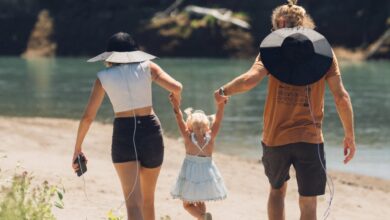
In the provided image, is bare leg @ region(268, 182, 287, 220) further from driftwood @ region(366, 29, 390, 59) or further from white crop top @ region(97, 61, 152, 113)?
driftwood @ region(366, 29, 390, 59)

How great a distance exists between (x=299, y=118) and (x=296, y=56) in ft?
1.42

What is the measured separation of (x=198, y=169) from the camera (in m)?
6.48

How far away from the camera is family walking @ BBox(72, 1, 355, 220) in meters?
5.73

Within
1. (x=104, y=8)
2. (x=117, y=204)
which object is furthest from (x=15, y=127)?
(x=104, y=8)

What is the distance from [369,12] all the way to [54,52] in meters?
22.3

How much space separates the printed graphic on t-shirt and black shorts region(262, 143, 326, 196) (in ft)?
0.96

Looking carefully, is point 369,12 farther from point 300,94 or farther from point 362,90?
point 300,94

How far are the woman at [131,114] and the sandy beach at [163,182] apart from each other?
0.50 m

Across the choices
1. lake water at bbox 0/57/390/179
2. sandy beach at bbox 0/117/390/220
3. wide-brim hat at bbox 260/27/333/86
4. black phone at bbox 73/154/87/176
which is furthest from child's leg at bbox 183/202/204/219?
lake water at bbox 0/57/390/179

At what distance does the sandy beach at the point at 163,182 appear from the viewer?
8.49 metres

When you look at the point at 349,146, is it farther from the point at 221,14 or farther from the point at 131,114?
the point at 221,14

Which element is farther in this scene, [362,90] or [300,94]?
[362,90]

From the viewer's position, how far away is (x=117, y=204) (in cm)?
860

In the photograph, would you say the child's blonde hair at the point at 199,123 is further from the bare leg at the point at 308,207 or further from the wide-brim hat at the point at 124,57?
the bare leg at the point at 308,207
